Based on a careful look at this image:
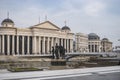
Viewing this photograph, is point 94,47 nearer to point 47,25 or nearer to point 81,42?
point 81,42

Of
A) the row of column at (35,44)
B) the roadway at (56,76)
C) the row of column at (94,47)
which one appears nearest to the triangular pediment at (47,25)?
the row of column at (35,44)

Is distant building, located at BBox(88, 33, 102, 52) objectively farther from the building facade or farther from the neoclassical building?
the neoclassical building

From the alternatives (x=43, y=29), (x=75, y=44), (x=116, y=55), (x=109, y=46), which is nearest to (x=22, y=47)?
(x=43, y=29)

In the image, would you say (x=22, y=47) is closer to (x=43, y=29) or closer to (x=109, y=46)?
(x=43, y=29)

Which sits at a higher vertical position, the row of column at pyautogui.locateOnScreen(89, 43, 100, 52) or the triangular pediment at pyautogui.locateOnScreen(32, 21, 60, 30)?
the triangular pediment at pyautogui.locateOnScreen(32, 21, 60, 30)

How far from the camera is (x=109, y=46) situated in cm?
15838

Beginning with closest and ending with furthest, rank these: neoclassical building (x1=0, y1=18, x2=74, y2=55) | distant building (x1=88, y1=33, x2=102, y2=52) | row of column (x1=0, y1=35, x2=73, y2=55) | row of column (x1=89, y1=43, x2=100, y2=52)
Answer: row of column (x1=0, y1=35, x2=73, y2=55)
neoclassical building (x1=0, y1=18, x2=74, y2=55)
row of column (x1=89, y1=43, x2=100, y2=52)
distant building (x1=88, y1=33, x2=102, y2=52)

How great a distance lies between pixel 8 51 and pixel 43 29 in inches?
656

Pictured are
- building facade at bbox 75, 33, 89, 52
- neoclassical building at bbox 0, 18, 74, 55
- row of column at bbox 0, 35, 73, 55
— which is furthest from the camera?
building facade at bbox 75, 33, 89, 52

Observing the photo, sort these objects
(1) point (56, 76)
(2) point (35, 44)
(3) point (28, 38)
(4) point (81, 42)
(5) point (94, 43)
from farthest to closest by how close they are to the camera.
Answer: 1. (5) point (94, 43)
2. (4) point (81, 42)
3. (2) point (35, 44)
4. (3) point (28, 38)
5. (1) point (56, 76)

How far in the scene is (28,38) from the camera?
91.9 m

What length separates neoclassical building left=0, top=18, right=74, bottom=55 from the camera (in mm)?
86000

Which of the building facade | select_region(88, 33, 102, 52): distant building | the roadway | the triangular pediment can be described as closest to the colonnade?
select_region(88, 33, 102, 52): distant building

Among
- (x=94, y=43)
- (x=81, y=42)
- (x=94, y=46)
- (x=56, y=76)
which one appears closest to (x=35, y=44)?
(x=81, y=42)
